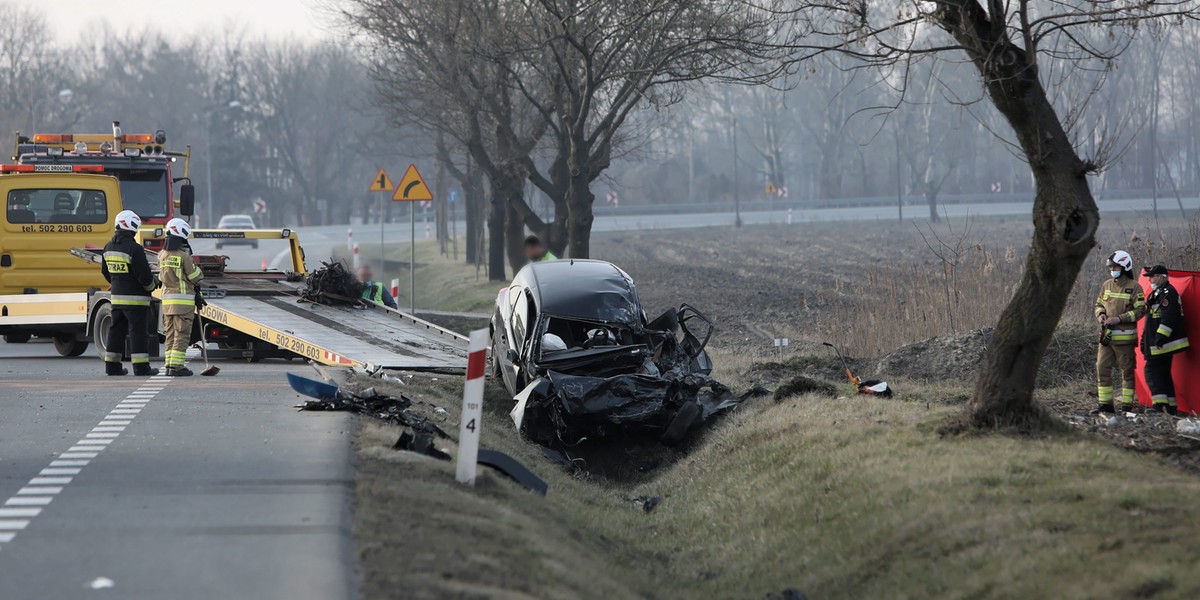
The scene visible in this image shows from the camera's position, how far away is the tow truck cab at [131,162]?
21469mm

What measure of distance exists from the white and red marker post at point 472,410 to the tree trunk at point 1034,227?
3948 millimetres

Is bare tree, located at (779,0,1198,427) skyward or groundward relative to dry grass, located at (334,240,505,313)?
skyward

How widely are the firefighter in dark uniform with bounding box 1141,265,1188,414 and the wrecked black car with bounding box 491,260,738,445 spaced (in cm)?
408

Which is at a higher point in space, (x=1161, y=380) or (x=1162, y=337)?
(x=1162, y=337)

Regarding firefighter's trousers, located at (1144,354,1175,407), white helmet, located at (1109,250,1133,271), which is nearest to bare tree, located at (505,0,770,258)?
white helmet, located at (1109,250,1133,271)

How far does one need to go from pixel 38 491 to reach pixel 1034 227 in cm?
692

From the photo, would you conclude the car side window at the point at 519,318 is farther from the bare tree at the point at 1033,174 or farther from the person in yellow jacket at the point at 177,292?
the bare tree at the point at 1033,174

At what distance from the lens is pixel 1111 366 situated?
43.2 feet

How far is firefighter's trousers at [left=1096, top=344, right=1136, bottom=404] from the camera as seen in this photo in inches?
516

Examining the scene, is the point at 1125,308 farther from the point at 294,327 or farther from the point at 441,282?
the point at 441,282

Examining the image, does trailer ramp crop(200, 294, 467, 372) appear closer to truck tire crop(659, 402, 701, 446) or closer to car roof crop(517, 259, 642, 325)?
car roof crop(517, 259, 642, 325)

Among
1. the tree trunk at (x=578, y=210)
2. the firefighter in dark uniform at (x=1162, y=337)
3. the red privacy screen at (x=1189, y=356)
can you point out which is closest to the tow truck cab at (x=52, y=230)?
the tree trunk at (x=578, y=210)

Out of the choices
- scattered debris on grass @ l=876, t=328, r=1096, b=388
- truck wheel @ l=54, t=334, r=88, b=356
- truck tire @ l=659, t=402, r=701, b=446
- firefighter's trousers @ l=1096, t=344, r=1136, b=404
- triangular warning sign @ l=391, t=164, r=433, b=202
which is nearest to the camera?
truck tire @ l=659, t=402, r=701, b=446

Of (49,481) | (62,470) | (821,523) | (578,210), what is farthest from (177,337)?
(578,210)
